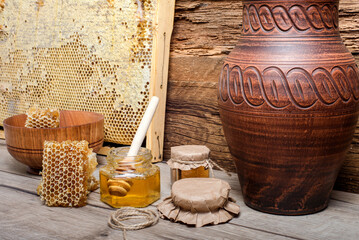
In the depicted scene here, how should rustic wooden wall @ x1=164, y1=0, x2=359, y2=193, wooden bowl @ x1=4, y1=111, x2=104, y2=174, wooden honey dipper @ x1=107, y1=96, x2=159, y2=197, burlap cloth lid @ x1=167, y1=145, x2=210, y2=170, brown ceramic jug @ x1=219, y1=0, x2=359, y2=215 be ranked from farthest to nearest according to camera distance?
rustic wooden wall @ x1=164, y1=0, x2=359, y2=193, wooden bowl @ x1=4, y1=111, x2=104, y2=174, burlap cloth lid @ x1=167, y1=145, x2=210, y2=170, wooden honey dipper @ x1=107, y1=96, x2=159, y2=197, brown ceramic jug @ x1=219, y1=0, x2=359, y2=215

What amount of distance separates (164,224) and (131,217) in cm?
10

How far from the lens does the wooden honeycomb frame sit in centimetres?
176

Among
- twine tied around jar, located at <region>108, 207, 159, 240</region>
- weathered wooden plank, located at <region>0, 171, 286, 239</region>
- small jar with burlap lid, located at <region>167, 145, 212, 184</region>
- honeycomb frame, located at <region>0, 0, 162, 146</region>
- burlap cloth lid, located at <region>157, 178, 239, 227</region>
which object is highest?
honeycomb frame, located at <region>0, 0, 162, 146</region>

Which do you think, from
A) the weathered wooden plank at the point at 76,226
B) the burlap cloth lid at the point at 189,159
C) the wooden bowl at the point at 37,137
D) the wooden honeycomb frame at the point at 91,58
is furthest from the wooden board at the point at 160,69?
the weathered wooden plank at the point at 76,226

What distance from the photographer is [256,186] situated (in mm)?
1280

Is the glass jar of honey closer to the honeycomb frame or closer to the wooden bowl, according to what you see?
the wooden bowl

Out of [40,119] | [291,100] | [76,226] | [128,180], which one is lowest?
[76,226]

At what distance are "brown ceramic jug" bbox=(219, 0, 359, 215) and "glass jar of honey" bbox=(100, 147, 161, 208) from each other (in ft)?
0.94

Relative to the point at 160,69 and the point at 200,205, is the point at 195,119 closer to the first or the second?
the point at 160,69

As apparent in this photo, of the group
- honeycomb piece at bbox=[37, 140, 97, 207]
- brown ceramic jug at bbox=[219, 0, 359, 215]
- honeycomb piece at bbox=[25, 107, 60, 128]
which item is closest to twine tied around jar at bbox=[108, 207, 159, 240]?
honeycomb piece at bbox=[37, 140, 97, 207]

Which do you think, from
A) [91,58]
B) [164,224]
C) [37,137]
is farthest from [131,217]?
[91,58]

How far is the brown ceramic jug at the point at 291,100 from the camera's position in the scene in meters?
1.15

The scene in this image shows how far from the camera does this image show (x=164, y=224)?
1226mm

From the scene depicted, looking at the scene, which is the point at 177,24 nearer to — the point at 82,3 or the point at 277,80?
the point at 82,3
